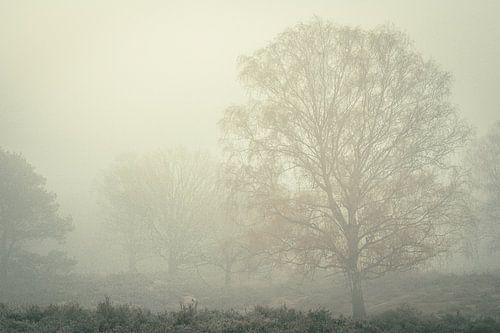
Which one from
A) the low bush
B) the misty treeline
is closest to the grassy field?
the misty treeline

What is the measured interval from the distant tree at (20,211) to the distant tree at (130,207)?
19.5ft

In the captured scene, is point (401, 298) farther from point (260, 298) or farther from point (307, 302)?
point (260, 298)

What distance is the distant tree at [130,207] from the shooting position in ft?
115

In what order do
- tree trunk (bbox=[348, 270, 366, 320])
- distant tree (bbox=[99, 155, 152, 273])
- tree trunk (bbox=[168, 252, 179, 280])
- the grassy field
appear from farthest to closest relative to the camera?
distant tree (bbox=[99, 155, 152, 273]) < tree trunk (bbox=[168, 252, 179, 280]) < the grassy field < tree trunk (bbox=[348, 270, 366, 320])

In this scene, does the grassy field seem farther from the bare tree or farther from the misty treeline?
the bare tree

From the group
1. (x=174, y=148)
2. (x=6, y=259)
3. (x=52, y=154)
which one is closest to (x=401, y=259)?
(x=174, y=148)

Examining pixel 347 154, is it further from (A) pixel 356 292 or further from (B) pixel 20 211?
(B) pixel 20 211

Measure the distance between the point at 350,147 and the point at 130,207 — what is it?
87.1 feet

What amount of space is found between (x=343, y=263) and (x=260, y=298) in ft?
35.4

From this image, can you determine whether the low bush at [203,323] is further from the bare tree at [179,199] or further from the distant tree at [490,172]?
the distant tree at [490,172]

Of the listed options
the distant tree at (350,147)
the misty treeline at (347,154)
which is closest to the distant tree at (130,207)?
the misty treeline at (347,154)

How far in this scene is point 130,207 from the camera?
3566cm

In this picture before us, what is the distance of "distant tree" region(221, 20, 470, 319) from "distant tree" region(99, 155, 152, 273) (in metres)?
22.0

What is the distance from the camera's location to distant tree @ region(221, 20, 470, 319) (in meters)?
13.8
